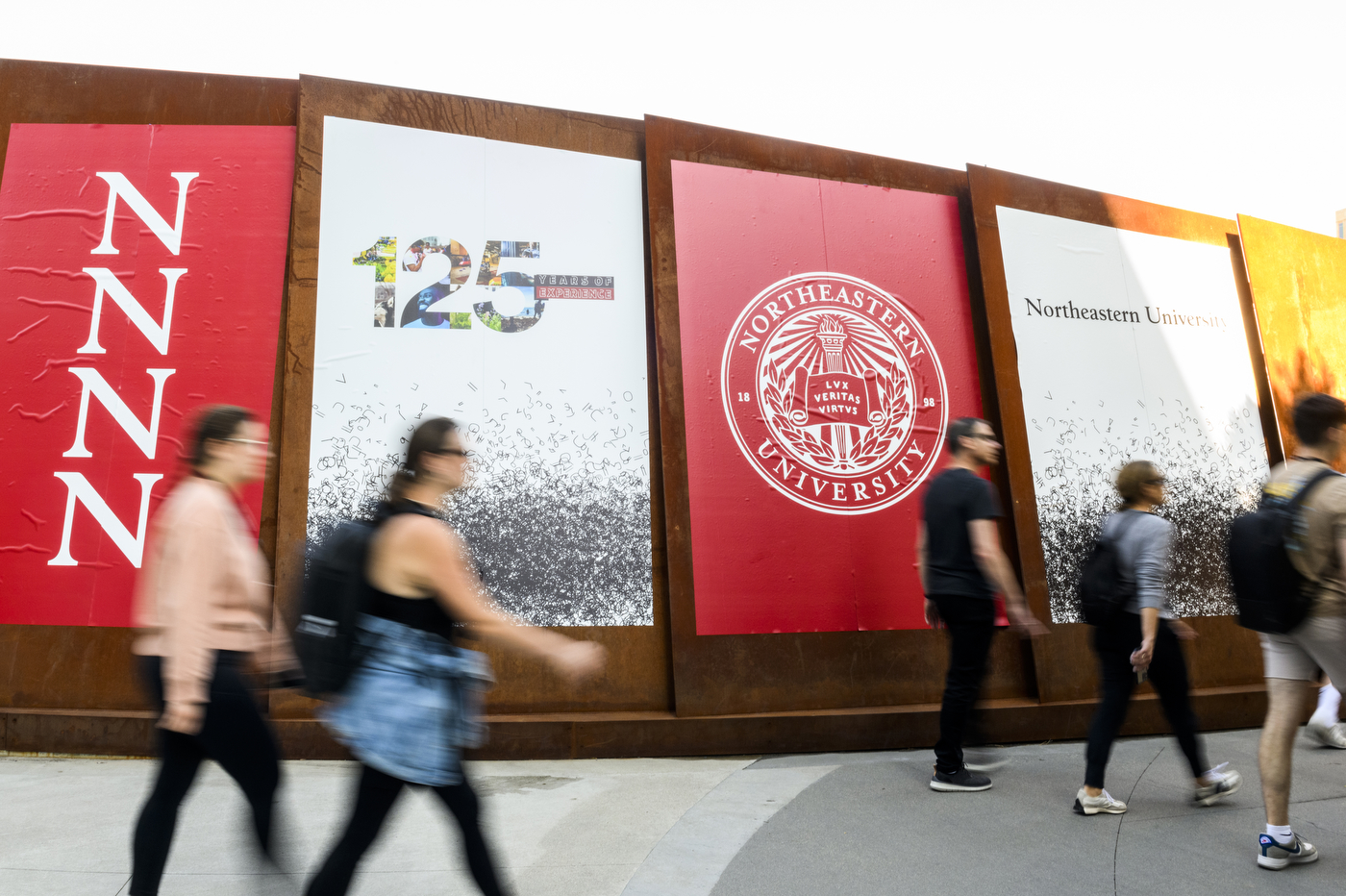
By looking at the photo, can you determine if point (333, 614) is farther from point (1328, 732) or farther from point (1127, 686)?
point (1328, 732)

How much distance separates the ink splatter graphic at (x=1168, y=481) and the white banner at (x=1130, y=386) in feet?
0.03

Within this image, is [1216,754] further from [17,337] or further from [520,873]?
[17,337]

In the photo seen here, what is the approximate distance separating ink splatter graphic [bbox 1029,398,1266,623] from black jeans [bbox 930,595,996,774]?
6.63ft

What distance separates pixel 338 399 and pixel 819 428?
3.11 meters

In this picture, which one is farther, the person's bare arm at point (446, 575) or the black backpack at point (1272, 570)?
the black backpack at point (1272, 570)

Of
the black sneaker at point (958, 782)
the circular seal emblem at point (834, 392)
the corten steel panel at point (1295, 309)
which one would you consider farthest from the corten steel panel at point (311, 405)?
the corten steel panel at point (1295, 309)

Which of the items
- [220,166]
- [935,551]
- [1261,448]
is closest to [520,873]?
[935,551]

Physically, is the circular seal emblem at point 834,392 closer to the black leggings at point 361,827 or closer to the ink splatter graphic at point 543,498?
the ink splatter graphic at point 543,498

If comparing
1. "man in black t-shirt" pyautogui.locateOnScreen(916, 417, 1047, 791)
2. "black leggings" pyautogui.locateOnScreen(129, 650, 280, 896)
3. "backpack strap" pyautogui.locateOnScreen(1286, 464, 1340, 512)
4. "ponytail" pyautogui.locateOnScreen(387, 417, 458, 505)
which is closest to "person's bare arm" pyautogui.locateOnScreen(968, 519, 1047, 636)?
"man in black t-shirt" pyautogui.locateOnScreen(916, 417, 1047, 791)

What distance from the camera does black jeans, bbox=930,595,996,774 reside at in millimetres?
4141

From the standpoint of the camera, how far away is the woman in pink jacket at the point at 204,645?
8.01 feet

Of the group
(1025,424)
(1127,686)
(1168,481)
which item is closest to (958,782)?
(1127,686)

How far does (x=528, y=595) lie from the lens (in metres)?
5.18

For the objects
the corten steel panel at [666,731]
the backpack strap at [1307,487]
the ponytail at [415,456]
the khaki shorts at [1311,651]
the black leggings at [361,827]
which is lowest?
the corten steel panel at [666,731]
